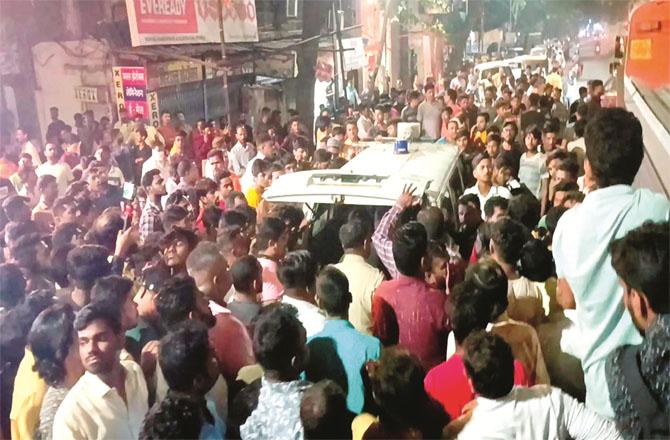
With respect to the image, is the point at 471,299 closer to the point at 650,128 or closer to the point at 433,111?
the point at 650,128

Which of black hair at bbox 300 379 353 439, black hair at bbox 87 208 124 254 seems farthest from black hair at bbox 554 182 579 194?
black hair at bbox 87 208 124 254

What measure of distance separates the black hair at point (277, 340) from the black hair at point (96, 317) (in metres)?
0.49

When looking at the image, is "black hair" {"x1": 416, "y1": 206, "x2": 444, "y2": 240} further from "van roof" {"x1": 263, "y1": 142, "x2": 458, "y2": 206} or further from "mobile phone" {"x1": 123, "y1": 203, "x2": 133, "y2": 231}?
"mobile phone" {"x1": 123, "y1": 203, "x2": 133, "y2": 231}

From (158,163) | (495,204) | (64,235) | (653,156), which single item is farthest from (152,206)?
(653,156)

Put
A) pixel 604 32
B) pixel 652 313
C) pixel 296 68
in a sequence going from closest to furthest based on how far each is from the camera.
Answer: pixel 652 313 < pixel 604 32 < pixel 296 68

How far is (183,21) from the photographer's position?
6.18m

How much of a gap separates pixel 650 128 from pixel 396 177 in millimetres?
1199

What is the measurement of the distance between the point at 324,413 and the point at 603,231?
2.83 feet

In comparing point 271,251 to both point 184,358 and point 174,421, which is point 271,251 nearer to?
point 184,358

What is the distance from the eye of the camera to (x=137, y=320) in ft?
7.90

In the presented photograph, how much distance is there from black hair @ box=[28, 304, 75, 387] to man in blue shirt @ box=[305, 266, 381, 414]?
753mm

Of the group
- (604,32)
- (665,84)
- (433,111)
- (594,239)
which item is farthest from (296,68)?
(594,239)

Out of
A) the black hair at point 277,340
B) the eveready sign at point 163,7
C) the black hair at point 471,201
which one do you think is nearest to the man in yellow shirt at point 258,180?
the black hair at point 471,201

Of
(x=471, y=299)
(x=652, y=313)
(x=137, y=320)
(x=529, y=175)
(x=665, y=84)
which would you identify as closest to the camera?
(x=652, y=313)
